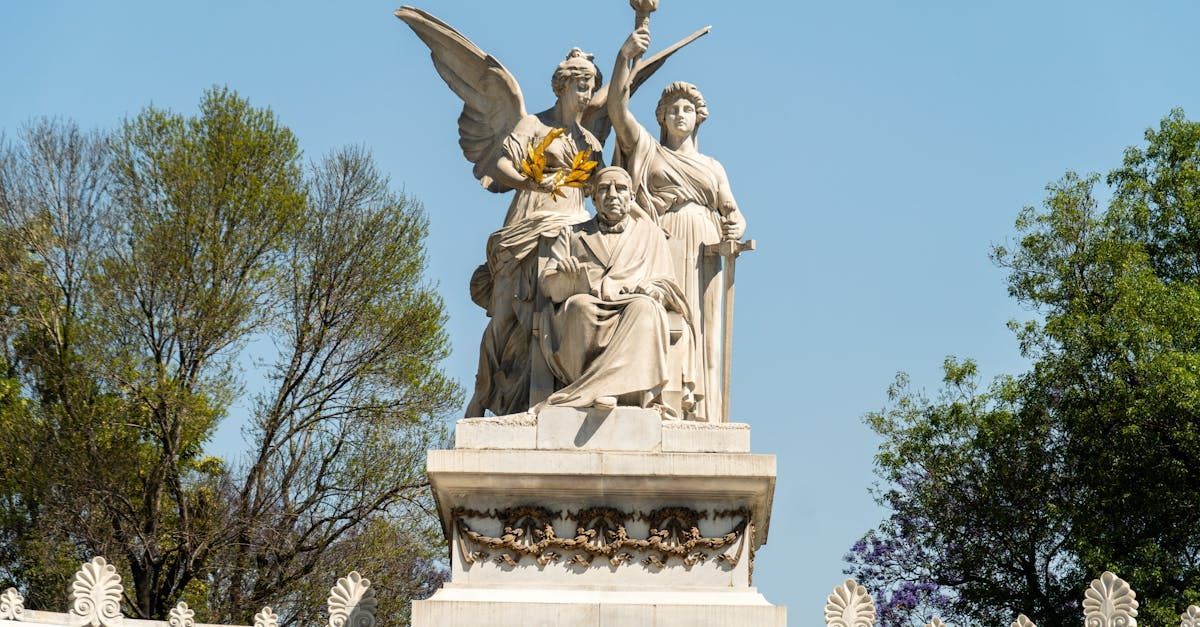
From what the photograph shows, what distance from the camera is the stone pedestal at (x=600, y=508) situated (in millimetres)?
11531

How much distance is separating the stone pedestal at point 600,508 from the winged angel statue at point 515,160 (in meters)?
0.96

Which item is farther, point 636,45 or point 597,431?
point 636,45

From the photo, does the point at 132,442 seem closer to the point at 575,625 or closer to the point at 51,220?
the point at 51,220

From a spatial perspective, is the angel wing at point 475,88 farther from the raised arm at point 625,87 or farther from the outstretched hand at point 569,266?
the outstretched hand at point 569,266

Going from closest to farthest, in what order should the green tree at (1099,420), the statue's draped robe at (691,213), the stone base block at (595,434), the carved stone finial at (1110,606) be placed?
the carved stone finial at (1110,606), the stone base block at (595,434), the statue's draped robe at (691,213), the green tree at (1099,420)

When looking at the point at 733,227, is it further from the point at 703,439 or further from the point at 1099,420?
the point at 1099,420

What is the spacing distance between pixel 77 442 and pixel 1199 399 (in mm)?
12155

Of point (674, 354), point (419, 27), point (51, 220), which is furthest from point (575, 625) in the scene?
point (51, 220)

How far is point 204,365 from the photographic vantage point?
23203 mm

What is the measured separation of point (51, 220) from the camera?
77.3 feet

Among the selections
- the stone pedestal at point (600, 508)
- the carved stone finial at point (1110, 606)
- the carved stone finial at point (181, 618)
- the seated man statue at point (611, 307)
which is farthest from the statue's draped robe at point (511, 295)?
the carved stone finial at point (1110, 606)

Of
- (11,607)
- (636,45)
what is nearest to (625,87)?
(636,45)

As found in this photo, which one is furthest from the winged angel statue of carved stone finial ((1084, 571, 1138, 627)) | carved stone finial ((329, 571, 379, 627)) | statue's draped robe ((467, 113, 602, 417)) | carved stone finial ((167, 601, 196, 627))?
carved stone finial ((1084, 571, 1138, 627))

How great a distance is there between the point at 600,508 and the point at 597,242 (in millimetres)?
1721
